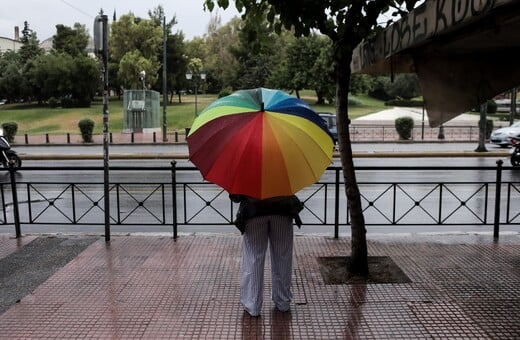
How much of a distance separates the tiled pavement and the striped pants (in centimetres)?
16

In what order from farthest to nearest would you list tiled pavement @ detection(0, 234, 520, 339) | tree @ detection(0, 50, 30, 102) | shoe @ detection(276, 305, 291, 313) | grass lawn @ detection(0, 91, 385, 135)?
tree @ detection(0, 50, 30, 102) → grass lawn @ detection(0, 91, 385, 135) → shoe @ detection(276, 305, 291, 313) → tiled pavement @ detection(0, 234, 520, 339)

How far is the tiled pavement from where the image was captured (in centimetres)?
451

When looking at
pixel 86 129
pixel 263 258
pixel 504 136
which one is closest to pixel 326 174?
pixel 263 258

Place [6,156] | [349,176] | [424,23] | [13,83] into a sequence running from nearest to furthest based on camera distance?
[424,23] < [349,176] < [6,156] < [13,83]

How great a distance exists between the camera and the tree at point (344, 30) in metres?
5.49

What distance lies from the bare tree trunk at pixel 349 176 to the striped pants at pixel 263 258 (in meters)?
1.32

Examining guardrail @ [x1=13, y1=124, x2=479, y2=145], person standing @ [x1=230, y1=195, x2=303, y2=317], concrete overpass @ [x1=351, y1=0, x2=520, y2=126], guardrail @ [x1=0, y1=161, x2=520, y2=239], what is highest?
concrete overpass @ [x1=351, y1=0, x2=520, y2=126]

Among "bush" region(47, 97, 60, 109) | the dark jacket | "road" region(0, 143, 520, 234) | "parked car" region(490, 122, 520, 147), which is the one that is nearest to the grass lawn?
"bush" region(47, 97, 60, 109)

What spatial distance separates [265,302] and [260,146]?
187 cm

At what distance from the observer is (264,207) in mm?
4527

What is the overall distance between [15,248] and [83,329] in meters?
3.31

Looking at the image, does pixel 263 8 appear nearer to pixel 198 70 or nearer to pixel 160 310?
pixel 160 310

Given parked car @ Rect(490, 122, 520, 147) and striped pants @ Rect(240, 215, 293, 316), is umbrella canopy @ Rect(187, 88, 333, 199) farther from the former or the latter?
parked car @ Rect(490, 122, 520, 147)

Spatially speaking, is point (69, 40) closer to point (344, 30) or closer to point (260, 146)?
point (344, 30)
